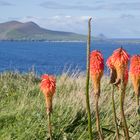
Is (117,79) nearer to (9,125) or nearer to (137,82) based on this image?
(137,82)

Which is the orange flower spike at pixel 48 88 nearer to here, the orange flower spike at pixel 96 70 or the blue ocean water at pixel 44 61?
the orange flower spike at pixel 96 70

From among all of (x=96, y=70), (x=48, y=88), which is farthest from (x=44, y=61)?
(x=96, y=70)

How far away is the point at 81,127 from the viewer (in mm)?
7164

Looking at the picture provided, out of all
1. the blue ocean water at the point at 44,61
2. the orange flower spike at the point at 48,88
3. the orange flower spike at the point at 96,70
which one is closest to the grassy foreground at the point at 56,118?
the orange flower spike at the point at 48,88

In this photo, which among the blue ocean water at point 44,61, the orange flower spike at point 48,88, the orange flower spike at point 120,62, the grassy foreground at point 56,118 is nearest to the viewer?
the orange flower spike at point 120,62

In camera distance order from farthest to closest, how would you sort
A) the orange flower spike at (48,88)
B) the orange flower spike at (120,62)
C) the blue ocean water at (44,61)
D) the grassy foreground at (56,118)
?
the blue ocean water at (44,61) → the grassy foreground at (56,118) → the orange flower spike at (48,88) → the orange flower spike at (120,62)

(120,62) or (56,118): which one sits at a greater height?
(120,62)

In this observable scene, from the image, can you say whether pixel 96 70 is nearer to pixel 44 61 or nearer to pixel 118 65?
pixel 118 65

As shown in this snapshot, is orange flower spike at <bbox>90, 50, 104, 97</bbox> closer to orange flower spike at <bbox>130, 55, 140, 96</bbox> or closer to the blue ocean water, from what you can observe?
orange flower spike at <bbox>130, 55, 140, 96</bbox>

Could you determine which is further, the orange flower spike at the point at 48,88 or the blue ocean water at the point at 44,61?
the blue ocean water at the point at 44,61

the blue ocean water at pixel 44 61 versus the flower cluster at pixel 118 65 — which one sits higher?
the flower cluster at pixel 118 65

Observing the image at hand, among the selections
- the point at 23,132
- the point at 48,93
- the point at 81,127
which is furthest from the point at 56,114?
the point at 48,93

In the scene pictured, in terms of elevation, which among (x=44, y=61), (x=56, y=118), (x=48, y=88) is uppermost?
(x=48, y=88)

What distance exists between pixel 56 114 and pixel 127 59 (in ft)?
16.0
